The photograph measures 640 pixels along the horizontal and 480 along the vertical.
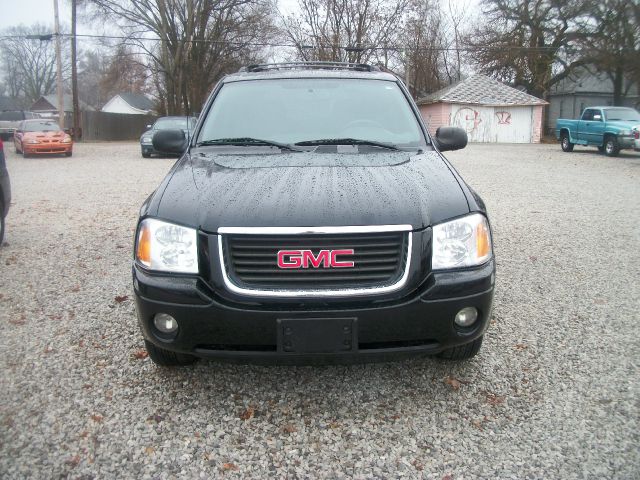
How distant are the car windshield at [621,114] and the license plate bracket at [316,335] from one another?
19.8 metres

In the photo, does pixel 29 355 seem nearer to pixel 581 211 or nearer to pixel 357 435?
pixel 357 435

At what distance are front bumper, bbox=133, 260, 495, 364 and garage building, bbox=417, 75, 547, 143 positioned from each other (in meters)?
33.9

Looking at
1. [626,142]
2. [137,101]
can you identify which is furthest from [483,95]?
Result: [137,101]

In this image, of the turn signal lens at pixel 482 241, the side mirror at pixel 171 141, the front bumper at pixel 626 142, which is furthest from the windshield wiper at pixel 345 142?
the front bumper at pixel 626 142

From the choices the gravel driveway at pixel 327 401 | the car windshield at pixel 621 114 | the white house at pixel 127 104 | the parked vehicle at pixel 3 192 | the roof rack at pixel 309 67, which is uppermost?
the white house at pixel 127 104

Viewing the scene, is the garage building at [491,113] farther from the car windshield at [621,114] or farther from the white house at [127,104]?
the white house at [127,104]

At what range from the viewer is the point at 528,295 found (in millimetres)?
4410

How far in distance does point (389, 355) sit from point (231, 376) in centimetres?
104

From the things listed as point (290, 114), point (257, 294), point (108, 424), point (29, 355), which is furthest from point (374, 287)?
point (29, 355)

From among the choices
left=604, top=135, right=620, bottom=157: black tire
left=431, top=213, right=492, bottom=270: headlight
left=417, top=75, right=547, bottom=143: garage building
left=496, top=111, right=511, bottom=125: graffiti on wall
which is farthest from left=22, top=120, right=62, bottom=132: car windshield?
left=496, top=111, right=511, bottom=125: graffiti on wall

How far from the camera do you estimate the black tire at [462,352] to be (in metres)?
2.93

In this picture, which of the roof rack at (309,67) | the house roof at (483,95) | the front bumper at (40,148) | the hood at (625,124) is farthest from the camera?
the house roof at (483,95)

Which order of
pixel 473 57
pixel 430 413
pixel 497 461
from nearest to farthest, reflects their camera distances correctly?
pixel 497 461 → pixel 430 413 → pixel 473 57

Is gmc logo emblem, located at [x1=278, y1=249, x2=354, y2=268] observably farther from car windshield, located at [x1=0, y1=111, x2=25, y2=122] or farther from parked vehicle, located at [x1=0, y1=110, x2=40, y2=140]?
car windshield, located at [x1=0, y1=111, x2=25, y2=122]
